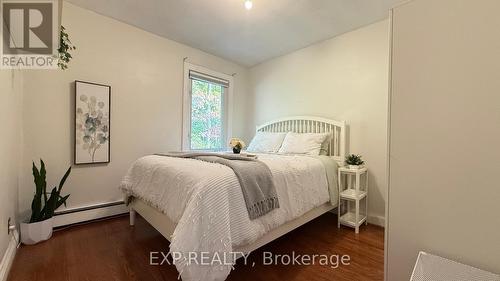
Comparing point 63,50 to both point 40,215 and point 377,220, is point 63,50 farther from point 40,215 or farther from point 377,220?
point 377,220

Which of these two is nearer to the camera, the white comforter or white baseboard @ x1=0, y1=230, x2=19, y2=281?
the white comforter

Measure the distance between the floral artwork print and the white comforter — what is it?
2.46ft

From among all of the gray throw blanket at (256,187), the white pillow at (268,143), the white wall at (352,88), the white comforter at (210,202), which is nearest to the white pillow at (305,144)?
the white pillow at (268,143)

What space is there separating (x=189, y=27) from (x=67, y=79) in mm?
1538

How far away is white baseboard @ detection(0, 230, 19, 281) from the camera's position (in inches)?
57.8

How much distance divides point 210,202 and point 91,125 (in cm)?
208

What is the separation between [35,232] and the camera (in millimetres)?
1972

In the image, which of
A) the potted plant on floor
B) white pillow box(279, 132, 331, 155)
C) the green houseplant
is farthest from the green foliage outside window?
the potted plant on floor

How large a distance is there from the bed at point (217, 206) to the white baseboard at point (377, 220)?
0.60m

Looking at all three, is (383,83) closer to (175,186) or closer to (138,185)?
(175,186)

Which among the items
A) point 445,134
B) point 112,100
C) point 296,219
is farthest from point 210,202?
Result: point 112,100

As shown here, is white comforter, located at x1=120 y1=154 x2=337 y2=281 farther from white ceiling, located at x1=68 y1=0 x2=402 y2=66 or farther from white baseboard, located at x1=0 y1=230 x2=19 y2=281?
white ceiling, located at x1=68 y1=0 x2=402 y2=66

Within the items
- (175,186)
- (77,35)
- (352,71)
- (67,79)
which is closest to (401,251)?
(175,186)

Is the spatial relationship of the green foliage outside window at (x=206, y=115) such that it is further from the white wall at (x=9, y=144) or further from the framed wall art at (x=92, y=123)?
the white wall at (x=9, y=144)
